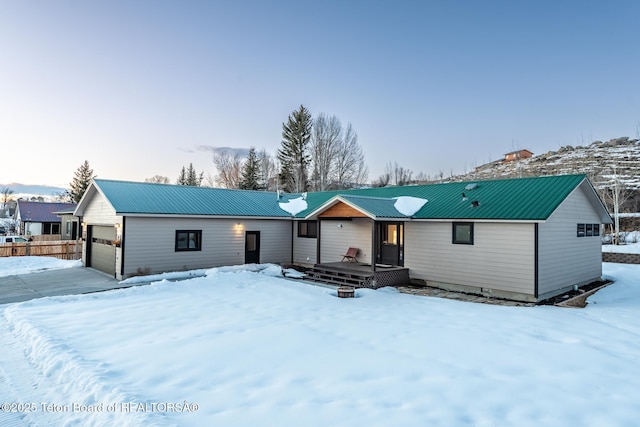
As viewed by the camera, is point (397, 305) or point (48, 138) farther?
point (48, 138)

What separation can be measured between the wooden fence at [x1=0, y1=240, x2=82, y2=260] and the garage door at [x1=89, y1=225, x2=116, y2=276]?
17.3ft

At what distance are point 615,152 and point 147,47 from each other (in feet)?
196

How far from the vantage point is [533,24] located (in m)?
17.1

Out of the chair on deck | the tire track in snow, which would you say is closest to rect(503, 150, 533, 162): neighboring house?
the chair on deck

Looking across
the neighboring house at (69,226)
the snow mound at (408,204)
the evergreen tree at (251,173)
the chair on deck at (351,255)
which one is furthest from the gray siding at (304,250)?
the evergreen tree at (251,173)

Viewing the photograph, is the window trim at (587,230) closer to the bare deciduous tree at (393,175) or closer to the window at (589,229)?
the window at (589,229)

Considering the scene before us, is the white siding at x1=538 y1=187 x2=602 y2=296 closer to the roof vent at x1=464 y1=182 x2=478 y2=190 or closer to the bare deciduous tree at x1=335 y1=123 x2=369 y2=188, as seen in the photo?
the roof vent at x1=464 y1=182 x2=478 y2=190

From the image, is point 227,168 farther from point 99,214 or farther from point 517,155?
point 517,155

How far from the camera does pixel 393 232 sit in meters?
14.6

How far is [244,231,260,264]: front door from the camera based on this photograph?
1714 centimetres

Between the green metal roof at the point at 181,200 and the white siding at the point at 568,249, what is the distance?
37.8 ft

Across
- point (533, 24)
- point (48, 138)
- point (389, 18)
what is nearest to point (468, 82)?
point (533, 24)

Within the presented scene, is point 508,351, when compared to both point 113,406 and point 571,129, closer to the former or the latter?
point 113,406

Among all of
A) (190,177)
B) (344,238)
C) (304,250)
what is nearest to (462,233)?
(344,238)
